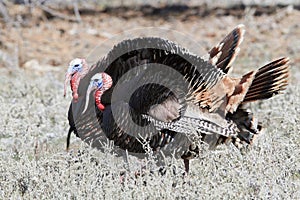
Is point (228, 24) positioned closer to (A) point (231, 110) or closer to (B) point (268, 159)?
(A) point (231, 110)

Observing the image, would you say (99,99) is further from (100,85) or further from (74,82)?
(74,82)

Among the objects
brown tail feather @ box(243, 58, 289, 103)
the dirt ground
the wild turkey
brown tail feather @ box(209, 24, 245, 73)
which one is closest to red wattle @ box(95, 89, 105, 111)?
the wild turkey

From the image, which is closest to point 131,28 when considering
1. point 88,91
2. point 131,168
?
point 88,91

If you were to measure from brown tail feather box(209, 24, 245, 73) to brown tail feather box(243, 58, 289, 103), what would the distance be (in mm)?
265

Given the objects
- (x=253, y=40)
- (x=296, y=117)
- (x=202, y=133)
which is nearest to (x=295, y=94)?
(x=296, y=117)

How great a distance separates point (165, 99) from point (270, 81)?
714mm

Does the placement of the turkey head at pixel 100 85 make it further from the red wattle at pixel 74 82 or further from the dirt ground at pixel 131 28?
the dirt ground at pixel 131 28

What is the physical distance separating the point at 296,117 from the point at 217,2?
7.66m

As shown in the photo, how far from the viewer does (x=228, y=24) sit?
1090 cm

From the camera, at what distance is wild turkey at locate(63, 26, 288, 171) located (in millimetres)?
4625

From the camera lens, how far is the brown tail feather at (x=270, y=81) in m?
4.80

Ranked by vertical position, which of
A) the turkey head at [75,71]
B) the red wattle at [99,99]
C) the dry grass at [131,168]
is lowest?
the dry grass at [131,168]

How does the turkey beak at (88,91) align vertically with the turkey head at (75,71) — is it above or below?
below

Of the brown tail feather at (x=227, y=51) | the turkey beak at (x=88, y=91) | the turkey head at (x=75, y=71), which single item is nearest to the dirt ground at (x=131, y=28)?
the turkey head at (x=75, y=71)
